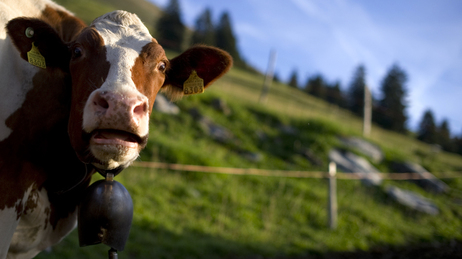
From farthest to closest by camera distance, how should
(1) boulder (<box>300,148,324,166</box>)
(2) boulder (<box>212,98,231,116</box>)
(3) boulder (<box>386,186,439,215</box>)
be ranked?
(2) boulder (<box>212,98,231,116</box>) → (1) boulder (<box>300,148,324,166</box>) → (3) boulder (<box>386,186,439,215</box>)

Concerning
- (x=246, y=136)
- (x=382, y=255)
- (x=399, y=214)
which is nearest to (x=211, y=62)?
(x=382, y=255)

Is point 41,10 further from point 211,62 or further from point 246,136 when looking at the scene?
point 246,136

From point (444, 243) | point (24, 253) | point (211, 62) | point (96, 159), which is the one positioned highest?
point (211, 62)

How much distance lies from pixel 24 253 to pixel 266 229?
5002 mm

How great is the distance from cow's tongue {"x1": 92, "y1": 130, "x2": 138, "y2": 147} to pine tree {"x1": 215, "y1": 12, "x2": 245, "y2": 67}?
57.4 metres

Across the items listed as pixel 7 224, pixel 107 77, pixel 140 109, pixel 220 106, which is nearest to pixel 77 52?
pixel 107 77

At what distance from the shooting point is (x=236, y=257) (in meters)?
5.54

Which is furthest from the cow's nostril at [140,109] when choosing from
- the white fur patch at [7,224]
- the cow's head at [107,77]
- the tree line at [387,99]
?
the tree line at [387,99]

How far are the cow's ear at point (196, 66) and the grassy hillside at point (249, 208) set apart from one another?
3.03 meters

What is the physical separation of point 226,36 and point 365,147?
50527 mm

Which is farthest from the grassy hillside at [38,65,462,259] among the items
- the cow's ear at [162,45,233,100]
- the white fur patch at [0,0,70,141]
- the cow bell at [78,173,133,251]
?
the cow's ear at [162,45,233,100]

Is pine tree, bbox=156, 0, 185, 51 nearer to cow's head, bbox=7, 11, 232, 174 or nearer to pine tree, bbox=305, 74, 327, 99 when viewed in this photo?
cow's head, bbox=7, 11, 232, 174

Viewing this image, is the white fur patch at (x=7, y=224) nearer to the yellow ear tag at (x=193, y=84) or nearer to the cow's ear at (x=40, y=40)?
the cow's ear at (x=40, y=40)

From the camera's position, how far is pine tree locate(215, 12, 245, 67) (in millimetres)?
59250
